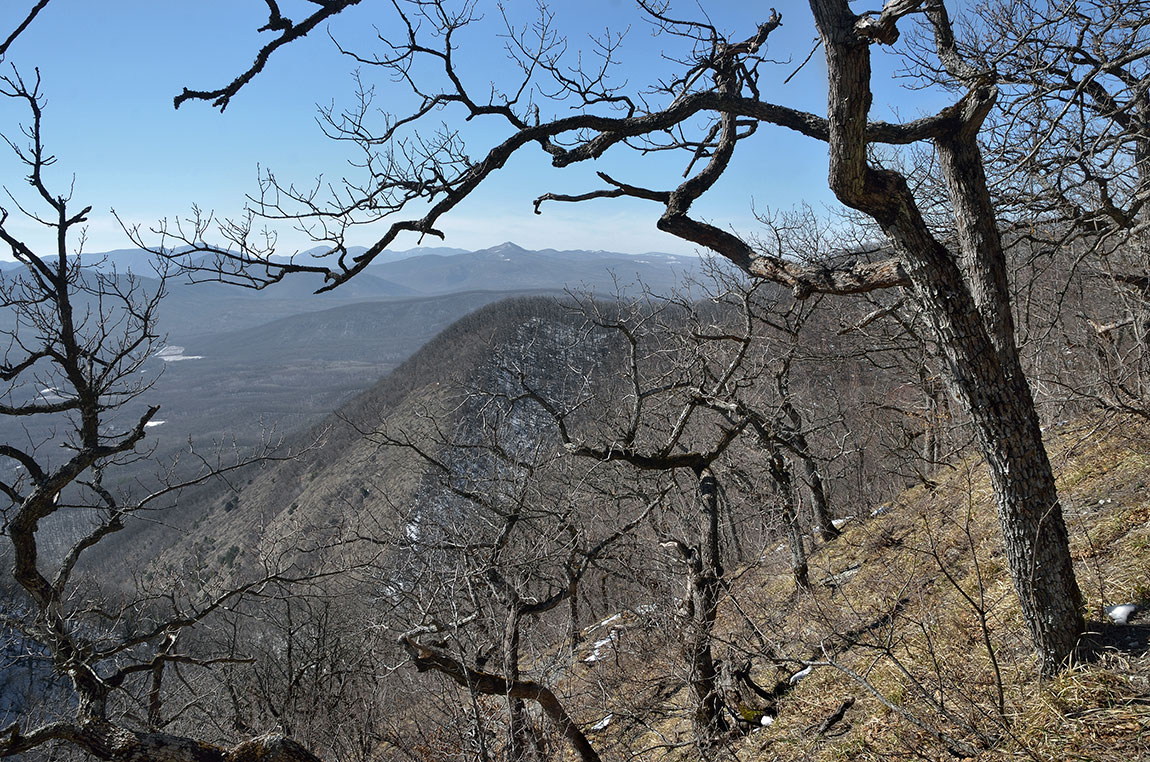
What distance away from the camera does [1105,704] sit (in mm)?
2955

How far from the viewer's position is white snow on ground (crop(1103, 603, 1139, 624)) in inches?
137

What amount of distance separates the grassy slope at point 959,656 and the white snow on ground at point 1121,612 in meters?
0.05

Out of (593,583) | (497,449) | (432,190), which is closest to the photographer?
(432,190)

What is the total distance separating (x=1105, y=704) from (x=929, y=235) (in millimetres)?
2226

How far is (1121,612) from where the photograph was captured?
3549 mm

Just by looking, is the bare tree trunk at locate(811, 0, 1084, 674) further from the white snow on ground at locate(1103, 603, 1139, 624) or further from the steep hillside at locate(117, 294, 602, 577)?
the steep hillside at locate(117, 294, 602, 577)

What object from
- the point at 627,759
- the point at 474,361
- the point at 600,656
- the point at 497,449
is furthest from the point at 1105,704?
the point at 474,361

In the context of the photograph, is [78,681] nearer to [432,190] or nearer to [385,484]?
[432,190]

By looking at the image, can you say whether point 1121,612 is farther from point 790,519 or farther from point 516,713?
point 790,519

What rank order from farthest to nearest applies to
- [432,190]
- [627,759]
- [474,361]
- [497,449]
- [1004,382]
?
[474,361] → [497,449] → [627,759] → [432,190] → [1004,382]

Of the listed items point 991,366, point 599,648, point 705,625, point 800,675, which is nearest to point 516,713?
point 705,625

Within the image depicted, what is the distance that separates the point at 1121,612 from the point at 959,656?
0.89 m

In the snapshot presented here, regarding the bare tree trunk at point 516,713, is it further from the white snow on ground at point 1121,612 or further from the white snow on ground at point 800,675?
the white snow on ground at point 1121,612

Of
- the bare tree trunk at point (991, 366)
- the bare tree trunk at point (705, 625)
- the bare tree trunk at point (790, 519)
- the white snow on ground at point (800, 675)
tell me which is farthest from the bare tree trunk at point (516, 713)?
the bare tree trunk at point (790, 519)
